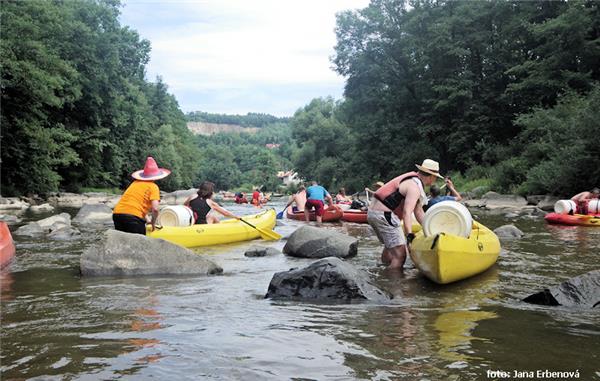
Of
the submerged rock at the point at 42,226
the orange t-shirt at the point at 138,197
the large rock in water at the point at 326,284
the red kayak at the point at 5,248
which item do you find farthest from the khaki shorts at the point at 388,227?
the submerged rock at the point at 42,226

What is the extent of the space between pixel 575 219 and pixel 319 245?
27.8 ft

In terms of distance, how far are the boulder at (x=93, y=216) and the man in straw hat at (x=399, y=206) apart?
36.4 ft

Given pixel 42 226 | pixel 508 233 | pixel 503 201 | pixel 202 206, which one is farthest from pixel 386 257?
pixel 503 201

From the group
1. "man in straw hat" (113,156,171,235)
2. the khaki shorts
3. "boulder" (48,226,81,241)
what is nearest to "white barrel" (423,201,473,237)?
the khaki shorts

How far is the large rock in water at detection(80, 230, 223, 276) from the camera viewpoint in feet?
22.6

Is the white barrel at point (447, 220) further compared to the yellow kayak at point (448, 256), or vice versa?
the white barrel at point (447, 220)

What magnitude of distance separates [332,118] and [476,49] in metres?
27.5

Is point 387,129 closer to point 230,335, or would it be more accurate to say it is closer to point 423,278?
point 423,278

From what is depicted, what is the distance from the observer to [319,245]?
8984 mm

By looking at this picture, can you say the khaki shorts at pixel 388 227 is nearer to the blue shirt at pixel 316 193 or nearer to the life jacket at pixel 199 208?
the life jacket at pixel 199 208

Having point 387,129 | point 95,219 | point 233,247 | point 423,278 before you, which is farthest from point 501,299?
point 387,129

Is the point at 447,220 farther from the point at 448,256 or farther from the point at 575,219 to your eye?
the point at 575,219

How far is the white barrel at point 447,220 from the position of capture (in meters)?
6.81

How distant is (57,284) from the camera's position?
6.36 m
